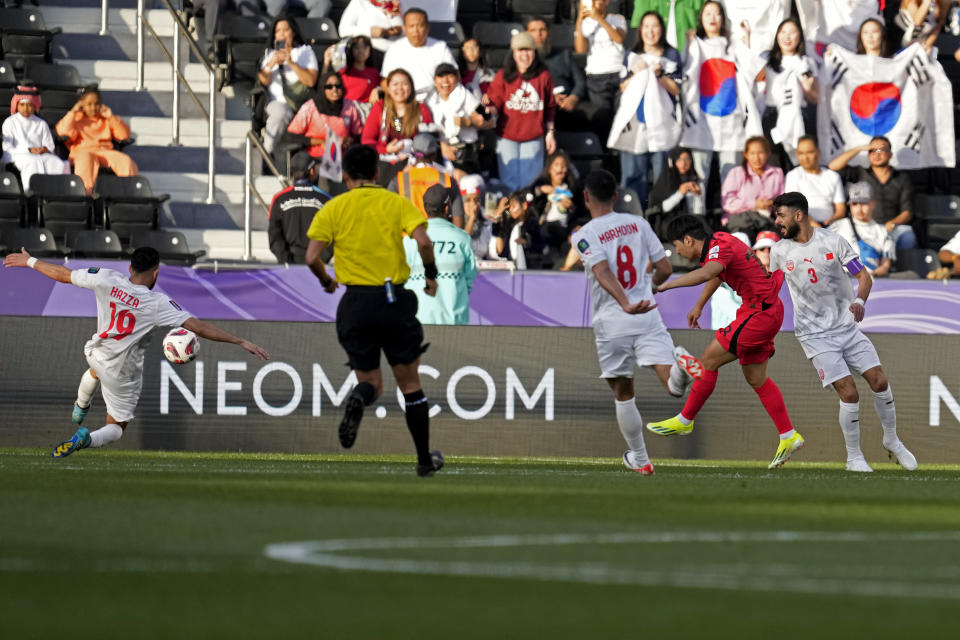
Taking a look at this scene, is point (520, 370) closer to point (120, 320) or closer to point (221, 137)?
point (120, 320)

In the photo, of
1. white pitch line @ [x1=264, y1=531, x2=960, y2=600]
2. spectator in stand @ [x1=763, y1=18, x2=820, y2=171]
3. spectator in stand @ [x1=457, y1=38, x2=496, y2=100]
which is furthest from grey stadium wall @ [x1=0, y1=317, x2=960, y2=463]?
white pitch line @ [x1=264, y1=531, x2=960, y2=600]

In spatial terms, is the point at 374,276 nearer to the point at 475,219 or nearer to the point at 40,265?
the point at 40,265

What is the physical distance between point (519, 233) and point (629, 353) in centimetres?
646

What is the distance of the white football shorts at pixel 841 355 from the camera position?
529 inches

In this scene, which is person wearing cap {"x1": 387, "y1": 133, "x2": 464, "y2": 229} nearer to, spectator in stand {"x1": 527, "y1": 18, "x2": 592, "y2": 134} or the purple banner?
the purple banner

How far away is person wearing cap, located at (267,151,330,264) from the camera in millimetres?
17094

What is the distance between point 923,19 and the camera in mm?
20859

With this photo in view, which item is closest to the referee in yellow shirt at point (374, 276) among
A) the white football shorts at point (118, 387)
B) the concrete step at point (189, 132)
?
the white football shorts at point (118, 387)

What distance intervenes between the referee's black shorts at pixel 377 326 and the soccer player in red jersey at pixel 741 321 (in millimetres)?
2938

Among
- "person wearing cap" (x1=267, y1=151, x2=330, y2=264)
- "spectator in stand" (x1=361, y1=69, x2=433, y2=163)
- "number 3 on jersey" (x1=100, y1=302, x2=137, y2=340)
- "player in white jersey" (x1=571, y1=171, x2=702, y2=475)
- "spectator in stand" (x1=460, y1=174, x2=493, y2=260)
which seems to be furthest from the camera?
"spectator in stand" (x1=361, y1=69, x2=433, y2=163)

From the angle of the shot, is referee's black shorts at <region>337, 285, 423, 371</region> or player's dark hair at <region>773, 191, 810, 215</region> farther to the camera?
player's dark hair at <region>773, 191, 810, 215</region>

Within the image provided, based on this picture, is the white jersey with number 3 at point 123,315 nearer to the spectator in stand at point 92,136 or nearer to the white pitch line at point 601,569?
the spectator in stand at point 92,136

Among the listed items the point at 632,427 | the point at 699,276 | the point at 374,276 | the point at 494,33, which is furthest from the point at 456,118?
the point at 374,276

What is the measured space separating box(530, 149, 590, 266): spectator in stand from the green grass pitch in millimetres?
8434
